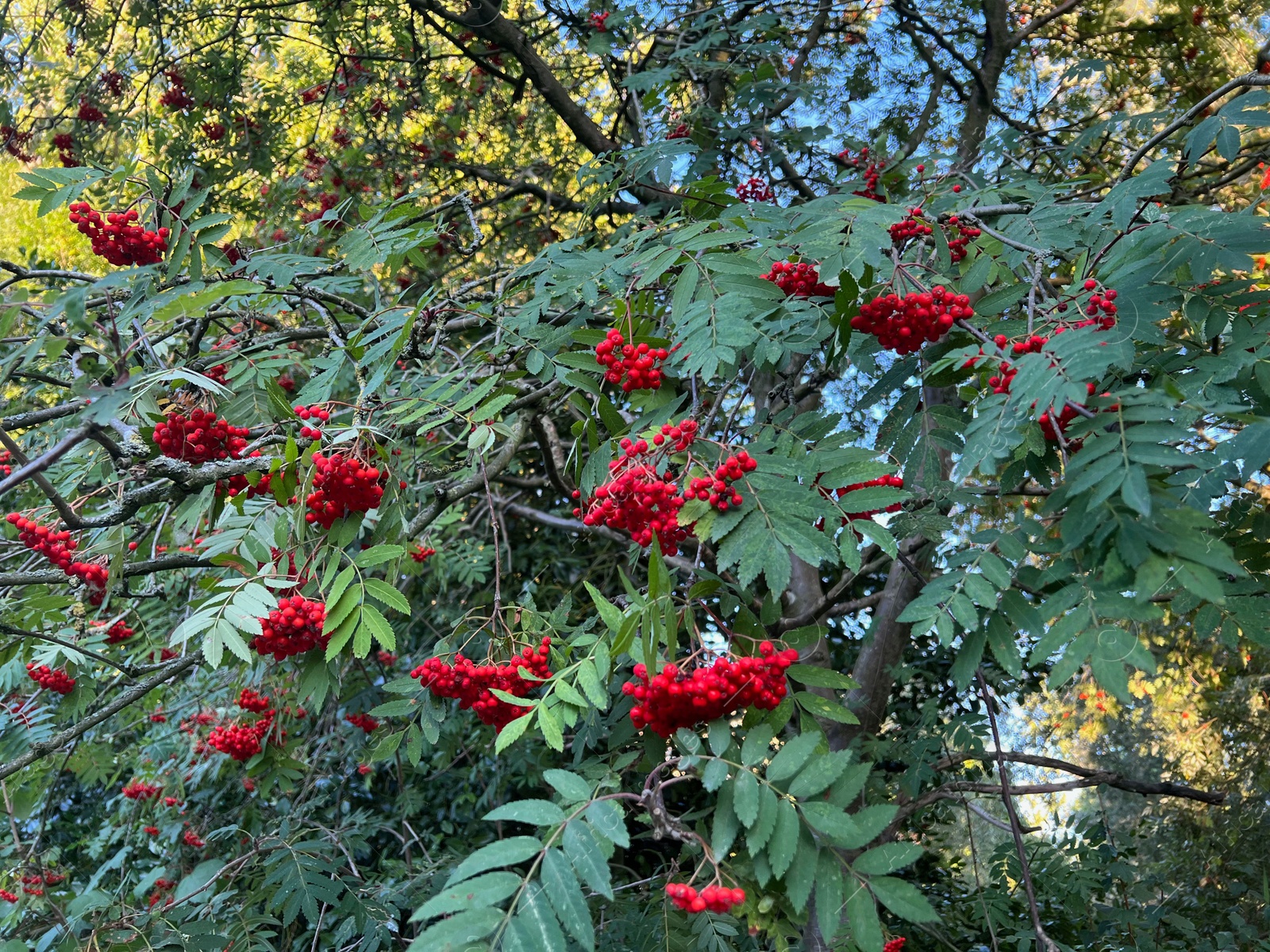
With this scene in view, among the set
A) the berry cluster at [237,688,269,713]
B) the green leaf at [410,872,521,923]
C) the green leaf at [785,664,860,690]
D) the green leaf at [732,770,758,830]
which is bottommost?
the berry cluster at [237,688,269,713]

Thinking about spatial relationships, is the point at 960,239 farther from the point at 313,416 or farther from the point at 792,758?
the point at 313,416

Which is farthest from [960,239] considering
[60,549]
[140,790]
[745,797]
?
[140,790]

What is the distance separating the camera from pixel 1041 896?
14.4ft

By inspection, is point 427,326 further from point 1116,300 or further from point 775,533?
point 1116,300

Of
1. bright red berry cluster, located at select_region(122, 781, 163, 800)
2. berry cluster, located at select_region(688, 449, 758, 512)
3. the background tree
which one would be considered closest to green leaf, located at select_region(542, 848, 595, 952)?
the background tree

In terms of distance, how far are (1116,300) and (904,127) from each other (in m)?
3.98

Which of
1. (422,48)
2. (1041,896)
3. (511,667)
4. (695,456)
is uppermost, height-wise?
(422,48)

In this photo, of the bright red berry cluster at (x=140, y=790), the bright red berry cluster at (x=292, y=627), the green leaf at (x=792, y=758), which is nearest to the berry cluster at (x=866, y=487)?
the green leaf at (x=792, y=758)

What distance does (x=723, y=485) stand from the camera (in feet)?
6.53

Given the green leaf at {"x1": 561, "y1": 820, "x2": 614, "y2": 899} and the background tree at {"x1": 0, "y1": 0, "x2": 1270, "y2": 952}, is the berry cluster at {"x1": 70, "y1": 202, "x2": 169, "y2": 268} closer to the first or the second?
the background tree at {"x1": 0, "y1": 0, "x2": 1270, "y2": 952}

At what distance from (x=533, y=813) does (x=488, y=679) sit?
669 millimetres

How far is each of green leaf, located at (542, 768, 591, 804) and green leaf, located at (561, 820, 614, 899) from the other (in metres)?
0.08

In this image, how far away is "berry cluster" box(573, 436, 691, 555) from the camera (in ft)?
6.53

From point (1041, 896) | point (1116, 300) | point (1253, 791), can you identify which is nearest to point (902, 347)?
point (1116, 300)
